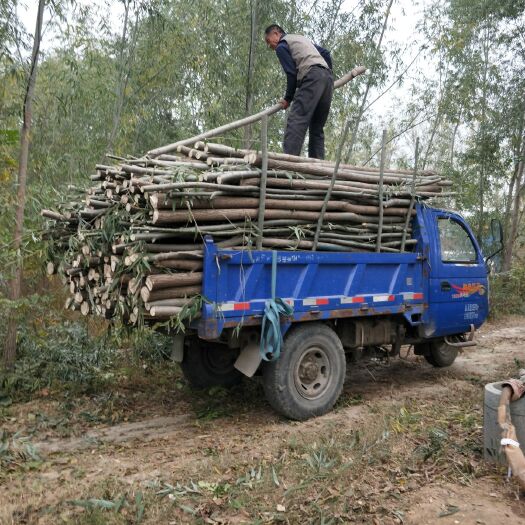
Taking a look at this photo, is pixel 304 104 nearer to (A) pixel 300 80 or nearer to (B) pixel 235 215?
(A) pixel 300 80

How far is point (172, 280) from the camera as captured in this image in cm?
461

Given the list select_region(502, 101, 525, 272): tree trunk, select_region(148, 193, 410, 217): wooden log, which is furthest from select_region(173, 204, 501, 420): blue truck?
select_region(502, 101, 525, 272): tree trunk

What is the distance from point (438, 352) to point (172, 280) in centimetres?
457

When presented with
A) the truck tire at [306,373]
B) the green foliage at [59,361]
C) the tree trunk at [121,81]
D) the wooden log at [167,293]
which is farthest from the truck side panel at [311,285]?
the tree trunk at [121,81]

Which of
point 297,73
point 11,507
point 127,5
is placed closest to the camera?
point 11,507

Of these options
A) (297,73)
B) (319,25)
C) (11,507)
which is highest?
(319,25)

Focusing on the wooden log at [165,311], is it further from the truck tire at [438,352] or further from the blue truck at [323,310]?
the truck tire at [438,352]

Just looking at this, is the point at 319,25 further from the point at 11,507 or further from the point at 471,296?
the point at 11,507

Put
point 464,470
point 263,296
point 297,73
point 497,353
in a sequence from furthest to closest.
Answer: point 497,353
point 297,73
point 263,296
point 464,470

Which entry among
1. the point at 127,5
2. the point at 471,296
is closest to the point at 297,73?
the point at 127,5

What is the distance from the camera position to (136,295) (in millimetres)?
4648

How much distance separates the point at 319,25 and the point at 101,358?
7.79 m

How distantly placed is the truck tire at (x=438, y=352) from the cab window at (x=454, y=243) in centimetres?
118

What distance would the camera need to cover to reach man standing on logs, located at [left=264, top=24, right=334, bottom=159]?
672cm
